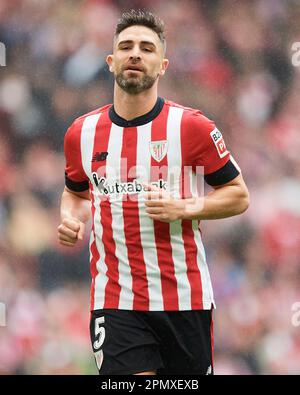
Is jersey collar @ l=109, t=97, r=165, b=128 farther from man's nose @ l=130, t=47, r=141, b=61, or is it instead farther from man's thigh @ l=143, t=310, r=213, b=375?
man's thigh @ l=143, t=310, r=213, b=375

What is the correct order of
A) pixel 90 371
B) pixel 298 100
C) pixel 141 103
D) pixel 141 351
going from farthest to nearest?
1. pixel 298 100
2. pixel 90 371
3. pixel 141 103
4. pixel 141 351

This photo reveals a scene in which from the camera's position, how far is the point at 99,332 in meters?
2.79

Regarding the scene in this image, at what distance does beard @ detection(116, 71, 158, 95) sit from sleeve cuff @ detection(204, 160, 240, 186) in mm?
401

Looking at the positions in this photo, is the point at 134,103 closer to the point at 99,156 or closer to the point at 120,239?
the point at 99,156

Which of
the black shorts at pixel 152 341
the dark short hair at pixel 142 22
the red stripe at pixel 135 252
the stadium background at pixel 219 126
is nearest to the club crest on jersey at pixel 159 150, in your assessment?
the red stripe at pixel 135 252

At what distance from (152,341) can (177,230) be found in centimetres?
41

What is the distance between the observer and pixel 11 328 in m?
5.05

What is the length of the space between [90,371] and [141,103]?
2495 millimetres

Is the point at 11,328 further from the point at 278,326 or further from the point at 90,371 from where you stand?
the point at 278,326

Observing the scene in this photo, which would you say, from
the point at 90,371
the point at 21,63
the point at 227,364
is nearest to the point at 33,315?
the point at 90,371

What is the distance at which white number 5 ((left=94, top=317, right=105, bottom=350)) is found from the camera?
2768 millimetres

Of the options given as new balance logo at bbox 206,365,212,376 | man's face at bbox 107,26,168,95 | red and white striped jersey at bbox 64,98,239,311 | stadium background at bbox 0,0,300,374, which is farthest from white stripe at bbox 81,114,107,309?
stadium background at bbox 0,0,300,374

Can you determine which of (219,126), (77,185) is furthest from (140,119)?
(219,126)

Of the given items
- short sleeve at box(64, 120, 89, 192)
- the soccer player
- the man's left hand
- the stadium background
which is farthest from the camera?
the stadium background
